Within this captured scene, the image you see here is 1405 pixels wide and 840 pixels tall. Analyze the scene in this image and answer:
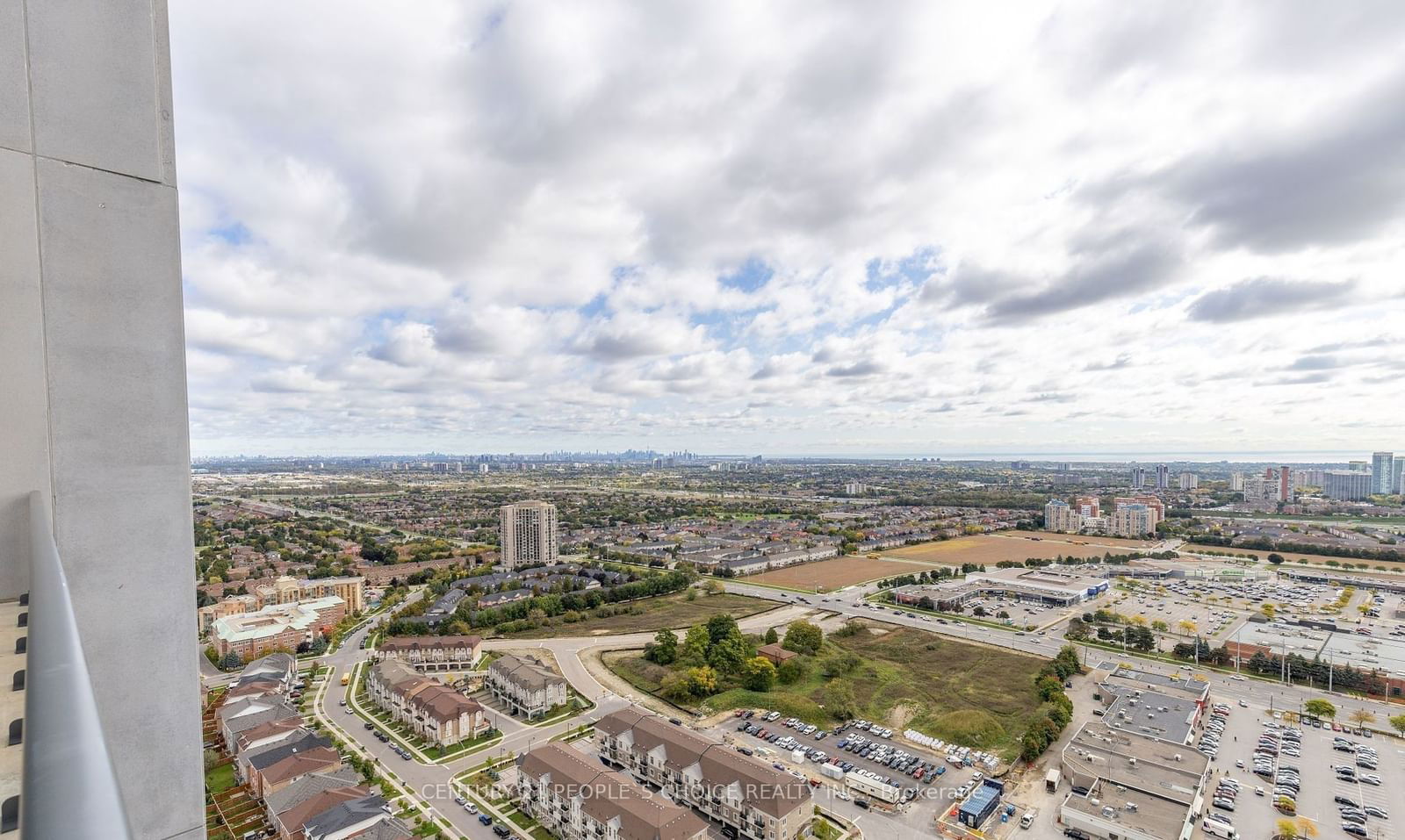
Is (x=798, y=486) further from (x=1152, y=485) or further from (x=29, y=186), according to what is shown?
(x=29, y=186)

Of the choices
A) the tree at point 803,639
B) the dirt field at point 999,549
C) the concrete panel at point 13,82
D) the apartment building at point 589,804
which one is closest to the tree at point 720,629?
the tree at point 803,639

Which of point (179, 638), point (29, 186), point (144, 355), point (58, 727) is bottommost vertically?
point (179, 638)

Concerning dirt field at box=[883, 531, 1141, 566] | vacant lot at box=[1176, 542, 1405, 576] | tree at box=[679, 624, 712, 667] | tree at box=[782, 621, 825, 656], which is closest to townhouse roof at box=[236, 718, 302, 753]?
tree at box=[679, 624, 712, 667]

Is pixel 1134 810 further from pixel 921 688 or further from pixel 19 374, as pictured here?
pixel 19 374

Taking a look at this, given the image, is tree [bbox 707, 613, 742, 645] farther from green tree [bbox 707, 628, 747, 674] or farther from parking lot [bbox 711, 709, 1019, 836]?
parking lot [bbox 711, 709, 1019, 836]

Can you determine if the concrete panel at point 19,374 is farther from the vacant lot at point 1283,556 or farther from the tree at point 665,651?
the vacant lot at point 1283,556

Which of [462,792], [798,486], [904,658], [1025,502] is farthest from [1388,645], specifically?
[798,486]
